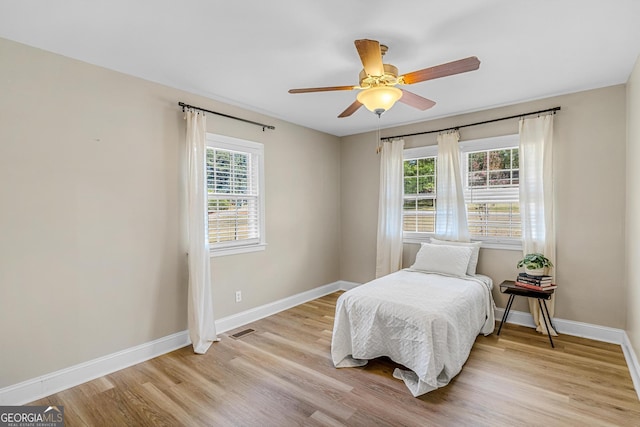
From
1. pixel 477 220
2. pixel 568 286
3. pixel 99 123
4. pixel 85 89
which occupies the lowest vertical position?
pixel 568 286

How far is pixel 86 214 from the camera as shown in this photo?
8.45ft

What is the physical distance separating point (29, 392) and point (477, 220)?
4.57 meters

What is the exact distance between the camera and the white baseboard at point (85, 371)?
224 cm

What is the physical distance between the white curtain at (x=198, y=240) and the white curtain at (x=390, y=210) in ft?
8.06

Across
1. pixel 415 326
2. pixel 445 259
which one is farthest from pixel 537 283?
pixel 415 326

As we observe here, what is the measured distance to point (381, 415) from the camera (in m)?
2.11

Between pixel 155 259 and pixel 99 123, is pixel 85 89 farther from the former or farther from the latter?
pixel 155 259

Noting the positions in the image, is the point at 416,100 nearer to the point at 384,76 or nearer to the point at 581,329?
the point at 384,76

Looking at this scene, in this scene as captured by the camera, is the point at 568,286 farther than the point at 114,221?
Yes

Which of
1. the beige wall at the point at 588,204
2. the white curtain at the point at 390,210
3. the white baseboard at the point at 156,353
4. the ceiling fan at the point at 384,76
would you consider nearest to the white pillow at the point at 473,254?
the beige wall at the point at 588,204

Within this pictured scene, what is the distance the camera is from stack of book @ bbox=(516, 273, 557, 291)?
10.4 feet

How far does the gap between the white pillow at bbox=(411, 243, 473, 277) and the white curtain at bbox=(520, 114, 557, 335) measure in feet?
2.12

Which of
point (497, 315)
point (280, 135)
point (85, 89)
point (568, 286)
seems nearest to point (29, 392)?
point (85, 89)

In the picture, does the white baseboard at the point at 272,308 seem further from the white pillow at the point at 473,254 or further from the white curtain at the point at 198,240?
the white pillow at the point at 473,254
